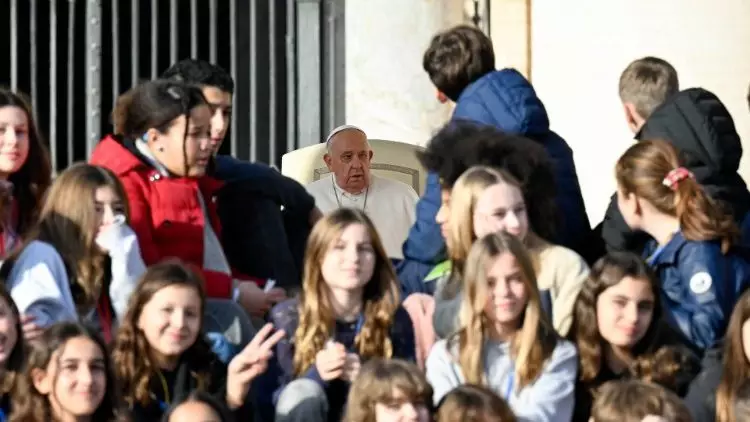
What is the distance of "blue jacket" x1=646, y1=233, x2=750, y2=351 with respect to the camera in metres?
9.28

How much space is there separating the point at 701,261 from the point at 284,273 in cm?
157

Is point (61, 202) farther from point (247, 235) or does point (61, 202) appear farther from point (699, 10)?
point (699, 10)

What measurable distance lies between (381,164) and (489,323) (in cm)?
337

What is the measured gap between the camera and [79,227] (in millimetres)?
9109

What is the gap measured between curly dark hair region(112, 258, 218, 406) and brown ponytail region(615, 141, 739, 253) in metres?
1.59

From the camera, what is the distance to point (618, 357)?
9102mm

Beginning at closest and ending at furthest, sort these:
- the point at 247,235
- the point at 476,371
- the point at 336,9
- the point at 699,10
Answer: the point at 476,371 < the point at 247,235 < the point at 699,10 < the point at 336,9

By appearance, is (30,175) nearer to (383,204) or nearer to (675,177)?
(675,177)

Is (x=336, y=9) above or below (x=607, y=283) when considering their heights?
above

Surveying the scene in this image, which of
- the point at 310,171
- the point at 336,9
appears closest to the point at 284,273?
the point at 310,171

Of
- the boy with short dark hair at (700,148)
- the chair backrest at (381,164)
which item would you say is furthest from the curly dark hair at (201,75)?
the chair backrest at (381,164)

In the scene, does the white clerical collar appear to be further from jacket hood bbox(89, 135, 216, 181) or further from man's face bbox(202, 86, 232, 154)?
Answer: jacket hood bbox(89, 135, 216, 181)

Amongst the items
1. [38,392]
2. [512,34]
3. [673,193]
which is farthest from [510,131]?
[512,34]

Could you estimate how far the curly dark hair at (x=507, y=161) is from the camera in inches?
375
